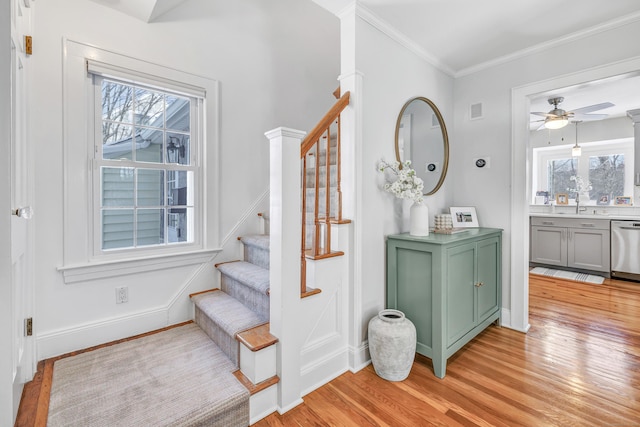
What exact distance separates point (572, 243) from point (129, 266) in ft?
19.6

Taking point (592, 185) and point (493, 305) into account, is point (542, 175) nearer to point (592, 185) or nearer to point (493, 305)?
point (592, 185)

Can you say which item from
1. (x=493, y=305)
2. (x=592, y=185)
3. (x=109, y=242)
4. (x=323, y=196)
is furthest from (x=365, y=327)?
(x=592, y=185)

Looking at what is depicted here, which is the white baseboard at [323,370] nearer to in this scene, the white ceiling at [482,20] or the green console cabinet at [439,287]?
the green console cabinet at [439,287]

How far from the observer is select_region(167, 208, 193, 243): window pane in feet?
8.05

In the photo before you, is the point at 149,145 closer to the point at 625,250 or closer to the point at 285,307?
the point at 285,307

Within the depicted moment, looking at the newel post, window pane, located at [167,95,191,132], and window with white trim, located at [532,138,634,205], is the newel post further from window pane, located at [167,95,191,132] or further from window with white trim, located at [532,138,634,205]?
window with white trim, located at [532,138,634,205]

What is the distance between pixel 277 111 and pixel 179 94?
3.06 ft

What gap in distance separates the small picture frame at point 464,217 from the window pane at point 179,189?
239 centimetres

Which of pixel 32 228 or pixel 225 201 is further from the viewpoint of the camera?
pixel 225 201

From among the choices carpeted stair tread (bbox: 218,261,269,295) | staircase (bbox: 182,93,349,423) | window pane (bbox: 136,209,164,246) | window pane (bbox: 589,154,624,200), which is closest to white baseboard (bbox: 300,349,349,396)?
staircase (bbox: 182,93,349,423)

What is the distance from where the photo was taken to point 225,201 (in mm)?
2674

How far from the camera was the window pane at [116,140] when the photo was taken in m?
2.14

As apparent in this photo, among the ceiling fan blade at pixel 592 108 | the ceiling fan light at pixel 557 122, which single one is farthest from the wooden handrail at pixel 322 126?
the ceiling fan blade at pixel 592 108

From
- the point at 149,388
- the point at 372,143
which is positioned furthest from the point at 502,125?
the point at 149,388
